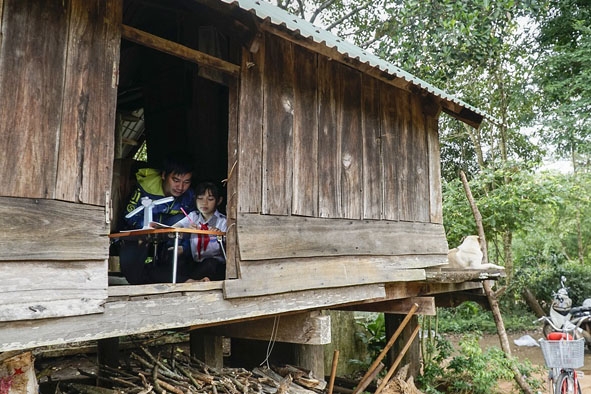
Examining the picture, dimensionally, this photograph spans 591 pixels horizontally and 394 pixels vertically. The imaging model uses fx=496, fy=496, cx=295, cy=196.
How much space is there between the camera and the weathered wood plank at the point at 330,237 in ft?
12.7

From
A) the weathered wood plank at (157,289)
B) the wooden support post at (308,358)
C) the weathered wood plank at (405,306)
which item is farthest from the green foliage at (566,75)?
the weathered wood plank at (157,289)

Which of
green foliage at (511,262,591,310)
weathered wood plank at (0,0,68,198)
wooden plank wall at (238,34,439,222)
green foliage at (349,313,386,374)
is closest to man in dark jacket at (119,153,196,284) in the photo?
wooden plank wall at (238,34,439,222)

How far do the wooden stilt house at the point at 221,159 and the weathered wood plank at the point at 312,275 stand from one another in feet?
0.05

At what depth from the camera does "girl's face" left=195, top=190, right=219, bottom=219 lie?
455 cm

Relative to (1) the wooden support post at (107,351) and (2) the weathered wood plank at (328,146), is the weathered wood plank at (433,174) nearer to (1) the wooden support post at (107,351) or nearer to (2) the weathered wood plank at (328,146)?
(2) the weathered wood plank at (328,146)

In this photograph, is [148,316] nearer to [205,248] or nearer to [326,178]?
[205,248]

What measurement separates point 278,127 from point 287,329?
192 centimetres

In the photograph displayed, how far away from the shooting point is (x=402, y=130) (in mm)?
5738

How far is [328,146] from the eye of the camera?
15.4 feet

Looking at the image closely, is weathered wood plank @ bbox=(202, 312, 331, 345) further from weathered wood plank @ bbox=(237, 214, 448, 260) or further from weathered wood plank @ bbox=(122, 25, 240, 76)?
weathered wood plank @ bbox=(122, 25, 240, 76)

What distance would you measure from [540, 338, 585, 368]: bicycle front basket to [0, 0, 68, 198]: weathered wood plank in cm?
606

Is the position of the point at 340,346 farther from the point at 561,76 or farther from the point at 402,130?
the point at 561,76

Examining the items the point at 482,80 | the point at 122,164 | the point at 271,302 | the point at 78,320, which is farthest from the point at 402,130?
the point at 482,80

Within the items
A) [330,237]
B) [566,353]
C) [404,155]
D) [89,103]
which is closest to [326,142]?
[330,237]
